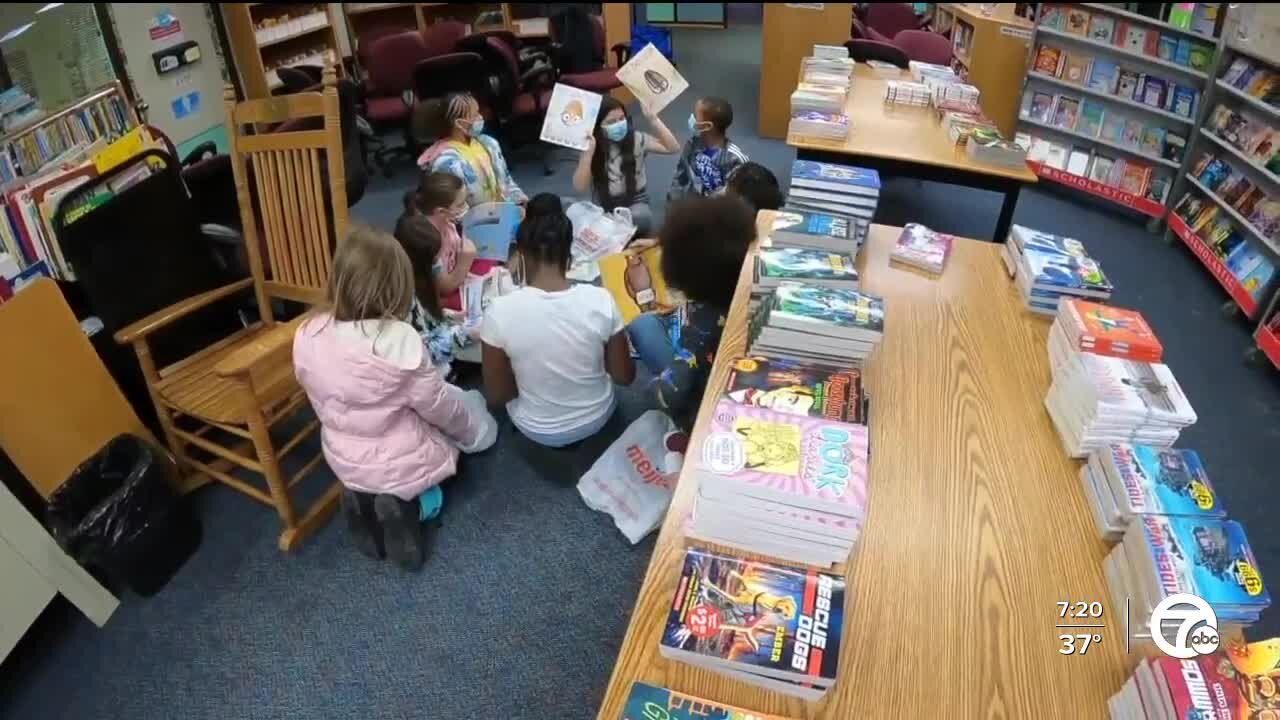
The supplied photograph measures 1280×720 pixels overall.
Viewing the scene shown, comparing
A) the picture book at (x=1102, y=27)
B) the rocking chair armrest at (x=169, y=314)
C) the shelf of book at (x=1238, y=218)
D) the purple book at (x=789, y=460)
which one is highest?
the picture book at (x=1102, y=27)

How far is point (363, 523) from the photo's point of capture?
A: 237 cm

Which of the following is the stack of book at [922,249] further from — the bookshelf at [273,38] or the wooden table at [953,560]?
the bookshelf at [273,38]

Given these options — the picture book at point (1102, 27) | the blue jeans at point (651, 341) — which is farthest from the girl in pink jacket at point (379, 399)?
the picture book at point (1102, 27)

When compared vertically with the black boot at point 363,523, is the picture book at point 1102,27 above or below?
above

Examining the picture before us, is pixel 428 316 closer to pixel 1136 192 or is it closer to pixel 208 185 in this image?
pixel 208 185

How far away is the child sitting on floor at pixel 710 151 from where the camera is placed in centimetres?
335

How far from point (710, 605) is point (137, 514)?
1.91 m

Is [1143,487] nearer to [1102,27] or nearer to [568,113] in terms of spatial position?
[568,113]

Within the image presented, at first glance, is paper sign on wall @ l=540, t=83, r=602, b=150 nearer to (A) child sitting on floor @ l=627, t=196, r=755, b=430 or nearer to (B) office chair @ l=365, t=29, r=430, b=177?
(A) child sitting on floor @ l=627, t=196, r=755, b=430

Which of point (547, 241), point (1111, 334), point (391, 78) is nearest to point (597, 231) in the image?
point (547, 241)

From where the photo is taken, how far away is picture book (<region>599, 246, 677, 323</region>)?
119 inches

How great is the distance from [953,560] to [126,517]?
2231mm

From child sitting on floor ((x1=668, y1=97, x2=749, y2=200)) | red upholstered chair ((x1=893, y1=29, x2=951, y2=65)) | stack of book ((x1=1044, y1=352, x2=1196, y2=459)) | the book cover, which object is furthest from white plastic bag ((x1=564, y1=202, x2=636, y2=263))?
red upholstered chair ((x1=893, y1=29, x2=951, y2=65))

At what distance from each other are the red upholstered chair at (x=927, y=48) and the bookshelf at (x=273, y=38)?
4.45 m
